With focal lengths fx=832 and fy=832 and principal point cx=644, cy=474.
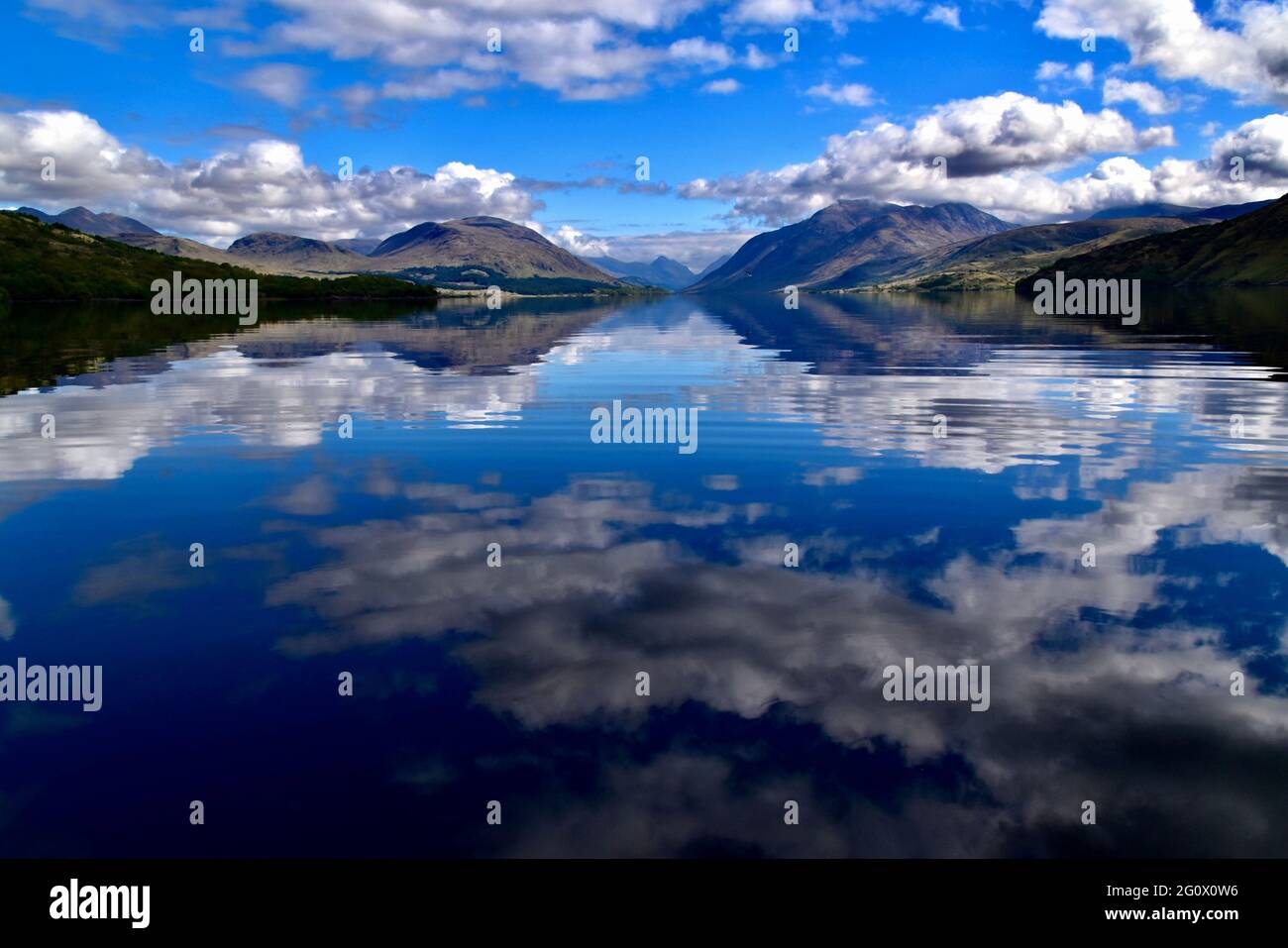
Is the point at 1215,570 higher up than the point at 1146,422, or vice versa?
the point at 1146,422

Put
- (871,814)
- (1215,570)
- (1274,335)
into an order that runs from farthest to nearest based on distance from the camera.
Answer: (1274,335) → (1215,570) → (871,814)

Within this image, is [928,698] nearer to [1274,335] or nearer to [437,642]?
[437,642]

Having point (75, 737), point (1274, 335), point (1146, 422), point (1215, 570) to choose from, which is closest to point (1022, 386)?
point (1146, 422)

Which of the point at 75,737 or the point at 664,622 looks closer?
the point at 75,737

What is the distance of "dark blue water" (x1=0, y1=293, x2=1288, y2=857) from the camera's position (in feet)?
33.5

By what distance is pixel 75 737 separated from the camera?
39.2ft

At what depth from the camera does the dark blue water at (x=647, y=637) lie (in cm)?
1021

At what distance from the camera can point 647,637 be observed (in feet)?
50.4
